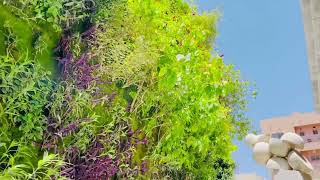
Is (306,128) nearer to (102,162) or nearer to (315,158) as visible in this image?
(315,158)

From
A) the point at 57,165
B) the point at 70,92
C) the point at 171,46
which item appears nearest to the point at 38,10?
the point at 70,92

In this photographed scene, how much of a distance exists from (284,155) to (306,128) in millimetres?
28946

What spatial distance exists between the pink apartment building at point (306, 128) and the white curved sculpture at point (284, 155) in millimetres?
25992

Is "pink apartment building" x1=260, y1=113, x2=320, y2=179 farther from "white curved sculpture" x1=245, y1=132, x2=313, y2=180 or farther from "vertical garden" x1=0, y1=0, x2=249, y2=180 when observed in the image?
"vertical garden" x1=0, y1=0, x2=249, y2=180

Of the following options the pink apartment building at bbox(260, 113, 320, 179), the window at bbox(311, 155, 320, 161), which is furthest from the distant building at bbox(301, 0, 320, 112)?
the window at bbox(311, 155, 320, 161)

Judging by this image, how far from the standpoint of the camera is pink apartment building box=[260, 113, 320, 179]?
106 ft

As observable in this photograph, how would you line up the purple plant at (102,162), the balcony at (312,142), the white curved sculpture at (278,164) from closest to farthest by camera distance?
the purple plant at (102,162), the white curved sculpture at (278,164), the balcony at (312,142)

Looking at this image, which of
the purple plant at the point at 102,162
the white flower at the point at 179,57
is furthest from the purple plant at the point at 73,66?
the white flower at the point at 179,57

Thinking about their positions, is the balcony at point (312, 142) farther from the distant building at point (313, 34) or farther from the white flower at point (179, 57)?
the white flower at point (179, 57)

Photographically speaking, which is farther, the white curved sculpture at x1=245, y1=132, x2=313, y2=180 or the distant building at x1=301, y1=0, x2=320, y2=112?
the white curved sculpture at x1=245, y1=132, x2=313, y2=180

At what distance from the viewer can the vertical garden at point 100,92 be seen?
235cm

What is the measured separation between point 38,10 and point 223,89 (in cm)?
208

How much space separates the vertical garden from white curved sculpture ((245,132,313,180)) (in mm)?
1806

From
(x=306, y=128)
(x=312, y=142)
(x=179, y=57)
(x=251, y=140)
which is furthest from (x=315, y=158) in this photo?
(x=179, y=57)
